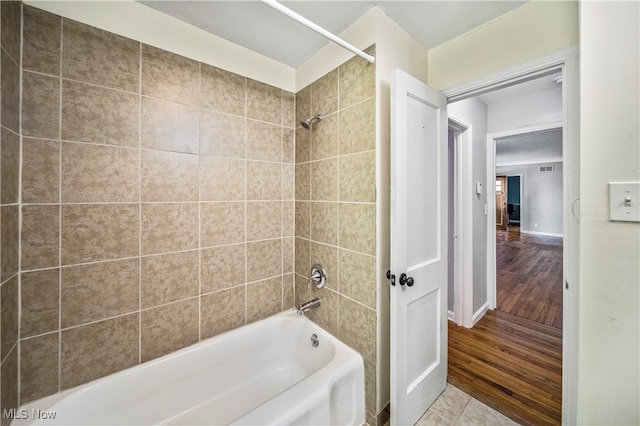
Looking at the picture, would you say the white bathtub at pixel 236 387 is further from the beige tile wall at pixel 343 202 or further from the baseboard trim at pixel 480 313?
the baseboard trim at pixel 480 313

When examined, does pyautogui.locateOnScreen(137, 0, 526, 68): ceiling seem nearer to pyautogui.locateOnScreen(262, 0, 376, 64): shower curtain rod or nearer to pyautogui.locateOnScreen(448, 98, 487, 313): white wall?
pyautogui.locateOnScreen(262, 0, 376, 64): shower curtain rod

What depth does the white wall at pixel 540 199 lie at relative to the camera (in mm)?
6609

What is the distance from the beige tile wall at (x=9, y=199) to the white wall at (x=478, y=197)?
2902 mm

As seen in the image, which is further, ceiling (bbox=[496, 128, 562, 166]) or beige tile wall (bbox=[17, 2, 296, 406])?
ceiling (bbox=[496, 128, 562, 166])

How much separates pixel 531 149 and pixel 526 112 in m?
3.72

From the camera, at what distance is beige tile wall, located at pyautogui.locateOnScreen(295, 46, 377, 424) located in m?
1.29

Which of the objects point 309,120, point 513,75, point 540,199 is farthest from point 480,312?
point 540,199

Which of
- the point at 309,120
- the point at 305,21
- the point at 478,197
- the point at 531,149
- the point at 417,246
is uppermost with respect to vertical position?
the point at 531,149

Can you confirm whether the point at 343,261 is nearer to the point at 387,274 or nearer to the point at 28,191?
the point at 387,274

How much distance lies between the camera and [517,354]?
1.89 metres

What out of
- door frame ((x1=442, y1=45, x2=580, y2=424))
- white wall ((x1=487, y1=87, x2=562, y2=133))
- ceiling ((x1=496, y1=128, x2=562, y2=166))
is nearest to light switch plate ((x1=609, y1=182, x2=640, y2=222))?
door frame ((x1=442, y1=45, x2=580, y2=424))

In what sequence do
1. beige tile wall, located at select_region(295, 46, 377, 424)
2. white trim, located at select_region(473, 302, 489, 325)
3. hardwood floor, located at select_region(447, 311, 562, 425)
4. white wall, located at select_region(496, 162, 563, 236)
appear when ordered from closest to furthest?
beige tile wall, located at select_region(295, 46, 377, 424) < hardwood floor, located at select_region(447, 311, 562, 425) < white trim, located at select_region(473, 302, 489, 325) < white wall, located at select_region(496, 162, 563, 236)

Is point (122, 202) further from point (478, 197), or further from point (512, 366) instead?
point (478, 197)

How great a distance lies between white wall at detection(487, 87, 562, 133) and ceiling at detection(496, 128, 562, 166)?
123cm
